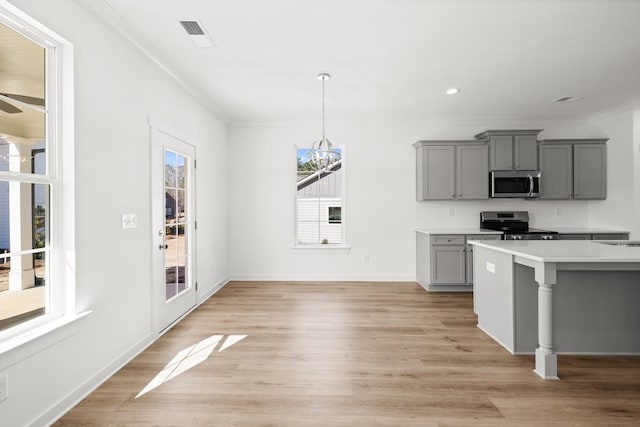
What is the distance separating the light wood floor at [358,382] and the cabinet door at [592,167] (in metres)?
3.36

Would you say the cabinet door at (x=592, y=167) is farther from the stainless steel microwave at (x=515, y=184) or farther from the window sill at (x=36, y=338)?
the window sill at (x=36, y=338)

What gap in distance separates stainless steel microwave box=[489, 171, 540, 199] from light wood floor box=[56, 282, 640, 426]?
2.37 m

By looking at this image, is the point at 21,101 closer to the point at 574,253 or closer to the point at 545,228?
the point at 574,253

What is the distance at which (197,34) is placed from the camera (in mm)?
2750

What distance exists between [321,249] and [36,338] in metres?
4.11

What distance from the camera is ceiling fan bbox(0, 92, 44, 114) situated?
1749mm

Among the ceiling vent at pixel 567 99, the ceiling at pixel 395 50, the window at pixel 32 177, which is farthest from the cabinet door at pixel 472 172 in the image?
the window at pixel 32 177

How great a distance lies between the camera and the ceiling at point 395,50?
2.44m

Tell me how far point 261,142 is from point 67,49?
3.57m

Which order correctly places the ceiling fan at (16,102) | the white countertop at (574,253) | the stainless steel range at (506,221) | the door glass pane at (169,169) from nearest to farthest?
1. the ceiling fan at (16,102)
2. the white countertop at (574,253)
3. the door glass pane at (169,169)
4. the stainless steel range at (506,221)

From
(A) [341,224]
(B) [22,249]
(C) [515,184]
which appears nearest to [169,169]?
(B) [22,249]

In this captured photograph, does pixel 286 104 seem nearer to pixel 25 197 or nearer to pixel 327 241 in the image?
pixel 327 241

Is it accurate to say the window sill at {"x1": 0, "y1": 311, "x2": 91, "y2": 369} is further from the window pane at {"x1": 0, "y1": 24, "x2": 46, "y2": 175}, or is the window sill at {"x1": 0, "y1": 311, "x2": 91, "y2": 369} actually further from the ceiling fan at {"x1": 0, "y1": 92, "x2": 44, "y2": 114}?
the ceiling fan at {"x1": 0, "y1": 92, "x2": 44, "y2": 114}

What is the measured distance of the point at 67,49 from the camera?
2111 mm
